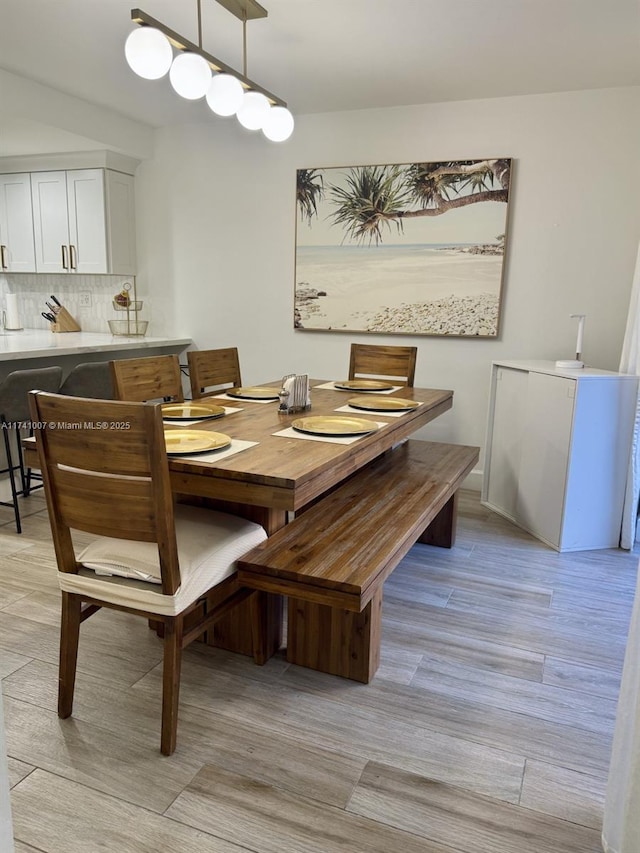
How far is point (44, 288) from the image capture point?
5.27 metres

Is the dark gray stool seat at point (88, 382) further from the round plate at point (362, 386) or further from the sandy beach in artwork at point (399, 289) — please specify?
the sandy beach in artwork at point (399, 289)

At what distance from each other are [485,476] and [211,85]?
8.53 feet

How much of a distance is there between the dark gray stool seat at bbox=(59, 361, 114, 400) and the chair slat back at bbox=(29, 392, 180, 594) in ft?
6.36

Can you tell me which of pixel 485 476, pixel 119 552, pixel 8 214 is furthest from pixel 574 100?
pixel 8 214

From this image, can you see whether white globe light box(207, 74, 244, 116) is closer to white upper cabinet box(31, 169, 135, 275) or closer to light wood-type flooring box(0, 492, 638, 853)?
light wood-type flooring box(0, 492, 638, 853)

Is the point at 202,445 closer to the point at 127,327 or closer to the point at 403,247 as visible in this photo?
the point at 403,247

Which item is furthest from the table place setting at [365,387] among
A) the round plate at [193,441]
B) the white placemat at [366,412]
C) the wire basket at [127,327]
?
the wire basket at [127,327]

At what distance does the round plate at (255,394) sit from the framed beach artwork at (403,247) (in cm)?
158

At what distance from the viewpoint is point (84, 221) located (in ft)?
15.3

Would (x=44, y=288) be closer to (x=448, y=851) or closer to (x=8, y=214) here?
(x=8, y=214)

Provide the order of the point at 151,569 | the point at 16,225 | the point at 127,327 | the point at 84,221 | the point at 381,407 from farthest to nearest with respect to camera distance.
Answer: the point at 16,225, the point at 127,327, the point at 84,221, the point at 381,407, the point at 151,569

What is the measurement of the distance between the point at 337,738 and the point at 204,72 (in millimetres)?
2325

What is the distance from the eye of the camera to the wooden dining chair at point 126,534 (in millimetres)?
1467

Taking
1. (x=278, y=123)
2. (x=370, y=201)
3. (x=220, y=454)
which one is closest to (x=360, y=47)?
(x=278, y=123)
